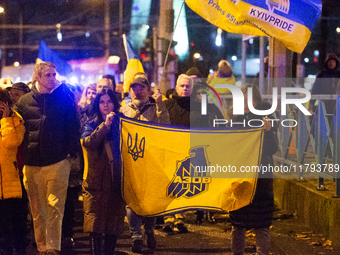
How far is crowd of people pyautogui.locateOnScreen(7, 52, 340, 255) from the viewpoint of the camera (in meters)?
5.48

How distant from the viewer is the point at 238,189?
541cm

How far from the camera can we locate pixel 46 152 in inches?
229

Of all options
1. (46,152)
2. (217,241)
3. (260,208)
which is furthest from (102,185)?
(217,241)

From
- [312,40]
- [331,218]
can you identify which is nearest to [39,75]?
[331,218]

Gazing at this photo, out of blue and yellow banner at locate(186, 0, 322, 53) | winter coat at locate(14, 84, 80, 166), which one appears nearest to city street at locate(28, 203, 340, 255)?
winter coat at locate(14, 84, 80, 166)

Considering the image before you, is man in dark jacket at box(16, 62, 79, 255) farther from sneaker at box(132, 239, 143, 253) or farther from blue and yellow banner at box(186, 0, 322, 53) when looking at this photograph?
blue and yellow banner at box(186, 0, 322, 53)

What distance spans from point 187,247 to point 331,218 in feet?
5.92

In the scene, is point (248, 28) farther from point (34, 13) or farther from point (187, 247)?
point (34, 13)

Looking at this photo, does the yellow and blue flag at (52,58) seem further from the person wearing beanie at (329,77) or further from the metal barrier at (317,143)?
the person wearing beanie at (329,77)

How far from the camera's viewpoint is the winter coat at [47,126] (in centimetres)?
585

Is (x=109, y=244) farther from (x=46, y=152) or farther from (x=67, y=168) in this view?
(x=46, y=152)

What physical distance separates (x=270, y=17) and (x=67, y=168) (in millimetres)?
2922

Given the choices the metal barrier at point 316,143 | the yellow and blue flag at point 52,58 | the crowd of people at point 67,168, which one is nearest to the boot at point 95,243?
the crowd of people at point 67,168

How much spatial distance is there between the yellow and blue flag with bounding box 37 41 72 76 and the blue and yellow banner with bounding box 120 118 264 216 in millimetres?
5055
